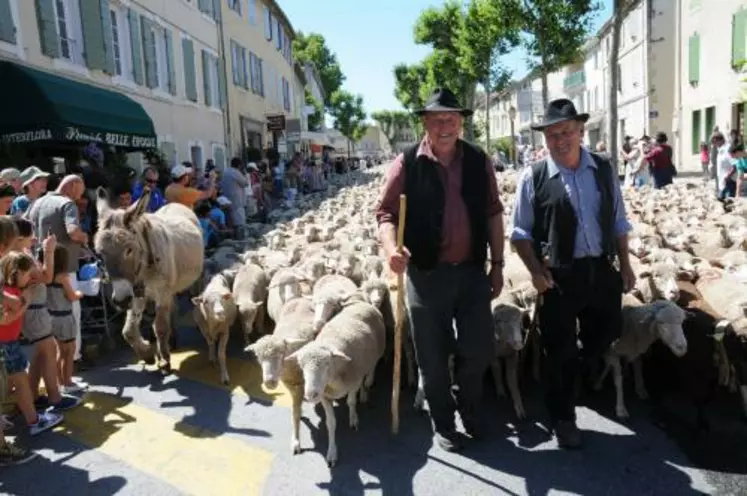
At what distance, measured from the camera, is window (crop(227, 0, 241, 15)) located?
88.0 ft

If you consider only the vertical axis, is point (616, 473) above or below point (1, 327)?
below

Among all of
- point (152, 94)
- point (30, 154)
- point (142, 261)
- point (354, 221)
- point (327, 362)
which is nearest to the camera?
point (327, 362)

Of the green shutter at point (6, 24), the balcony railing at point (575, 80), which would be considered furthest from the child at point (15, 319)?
the balcony railing at point (575, 80)

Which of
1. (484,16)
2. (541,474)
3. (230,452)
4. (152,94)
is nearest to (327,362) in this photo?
(230,452)

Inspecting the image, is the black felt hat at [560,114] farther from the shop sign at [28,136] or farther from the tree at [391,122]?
the tree at [391,122]

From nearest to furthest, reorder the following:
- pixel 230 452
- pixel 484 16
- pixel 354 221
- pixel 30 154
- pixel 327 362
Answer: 1. pixel 327 362
2. pixel 230 452
3. pixel 30 154
4. pixel 354 221
5. pixel 484 16

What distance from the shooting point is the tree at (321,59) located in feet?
215

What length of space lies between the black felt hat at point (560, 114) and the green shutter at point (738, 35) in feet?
76.7

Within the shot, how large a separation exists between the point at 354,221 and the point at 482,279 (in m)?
8.60

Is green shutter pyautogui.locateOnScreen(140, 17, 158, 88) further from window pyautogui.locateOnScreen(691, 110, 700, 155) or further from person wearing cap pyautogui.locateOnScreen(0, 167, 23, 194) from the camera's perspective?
window pyautogui.locateOnScreen(691, 110, 700, 155)

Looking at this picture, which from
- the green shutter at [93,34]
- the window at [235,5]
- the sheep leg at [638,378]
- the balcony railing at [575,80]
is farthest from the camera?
the balcony railing at [575,80]

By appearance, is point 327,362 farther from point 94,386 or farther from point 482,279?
point 94,386

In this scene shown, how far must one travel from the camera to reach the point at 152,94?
57.9ft

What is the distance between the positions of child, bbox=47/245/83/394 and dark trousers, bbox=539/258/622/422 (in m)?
4.07
